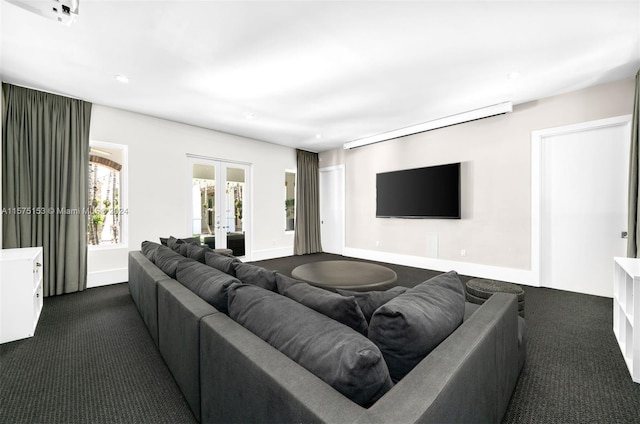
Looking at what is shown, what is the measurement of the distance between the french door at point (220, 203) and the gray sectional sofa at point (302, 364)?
3757 mm

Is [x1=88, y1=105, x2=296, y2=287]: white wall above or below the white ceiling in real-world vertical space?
below

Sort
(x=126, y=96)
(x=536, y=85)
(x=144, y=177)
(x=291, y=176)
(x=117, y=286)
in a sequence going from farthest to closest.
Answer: (x=291, y=176) → (x=144, y=177) → (x=117, y=286) → (x=126, y=96) → (x=536, y=85)

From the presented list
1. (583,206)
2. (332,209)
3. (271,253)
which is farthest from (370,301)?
(332,209)

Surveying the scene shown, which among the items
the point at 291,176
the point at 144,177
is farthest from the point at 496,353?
the point at 291,176

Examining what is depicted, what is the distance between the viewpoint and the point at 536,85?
347 centimetres

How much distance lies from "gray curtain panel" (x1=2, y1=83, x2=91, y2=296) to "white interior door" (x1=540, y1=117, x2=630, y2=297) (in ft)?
21.4

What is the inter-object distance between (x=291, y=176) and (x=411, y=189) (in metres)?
3.03

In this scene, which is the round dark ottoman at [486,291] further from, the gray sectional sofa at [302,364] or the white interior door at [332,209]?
the white interior door at [332,209]

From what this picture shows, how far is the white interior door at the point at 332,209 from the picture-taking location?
6883 mm

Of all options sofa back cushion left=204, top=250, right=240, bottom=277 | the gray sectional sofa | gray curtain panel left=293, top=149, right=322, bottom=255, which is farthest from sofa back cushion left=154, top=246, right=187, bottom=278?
gray curtain panel left=293, top=149, right=322, bottom=255

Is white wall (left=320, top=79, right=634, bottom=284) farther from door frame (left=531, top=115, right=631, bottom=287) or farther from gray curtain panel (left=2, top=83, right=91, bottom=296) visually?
gray curtain panel (left=2, top=83, right=91, bottom=296)

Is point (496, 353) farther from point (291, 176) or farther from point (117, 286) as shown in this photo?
point (291, 176)

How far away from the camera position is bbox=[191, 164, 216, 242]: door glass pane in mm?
5238

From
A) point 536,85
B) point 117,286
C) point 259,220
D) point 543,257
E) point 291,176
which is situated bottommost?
point 117,286
